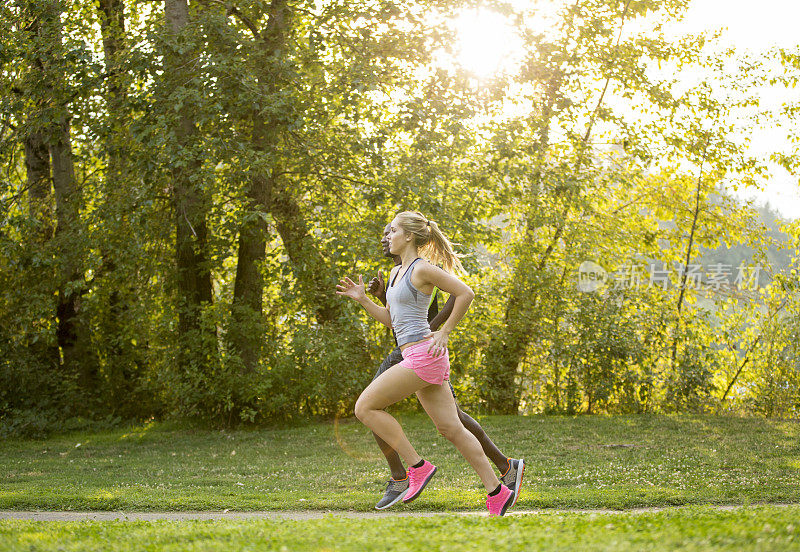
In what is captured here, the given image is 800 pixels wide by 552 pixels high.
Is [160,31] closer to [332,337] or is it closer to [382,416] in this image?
[332,337]

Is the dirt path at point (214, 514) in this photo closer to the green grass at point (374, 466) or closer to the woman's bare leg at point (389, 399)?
the green grass at point (374, 466)

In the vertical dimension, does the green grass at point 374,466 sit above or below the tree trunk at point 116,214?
below

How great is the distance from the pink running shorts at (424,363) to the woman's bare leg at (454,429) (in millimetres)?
130

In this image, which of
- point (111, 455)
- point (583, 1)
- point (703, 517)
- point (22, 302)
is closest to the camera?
point (703, 517)

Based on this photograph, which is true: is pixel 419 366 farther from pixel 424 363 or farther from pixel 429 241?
pixel 429 241

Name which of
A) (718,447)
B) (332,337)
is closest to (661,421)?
(718,447)

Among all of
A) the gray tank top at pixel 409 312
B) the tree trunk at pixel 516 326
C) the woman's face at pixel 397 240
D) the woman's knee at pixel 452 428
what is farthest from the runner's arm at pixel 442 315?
the tree trunk at pixel 516 326

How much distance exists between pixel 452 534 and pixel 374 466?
5841 mm

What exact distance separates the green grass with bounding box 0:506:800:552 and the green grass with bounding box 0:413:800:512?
1.11 feet

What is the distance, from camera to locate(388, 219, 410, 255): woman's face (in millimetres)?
6227

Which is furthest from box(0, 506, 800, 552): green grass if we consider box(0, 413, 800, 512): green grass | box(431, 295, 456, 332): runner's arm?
box(431, 295, 456, 332): runner's arm

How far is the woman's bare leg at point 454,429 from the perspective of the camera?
5.93 metres

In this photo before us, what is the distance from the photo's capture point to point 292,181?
1430 centimetres

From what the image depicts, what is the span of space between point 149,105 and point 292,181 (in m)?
2.67
